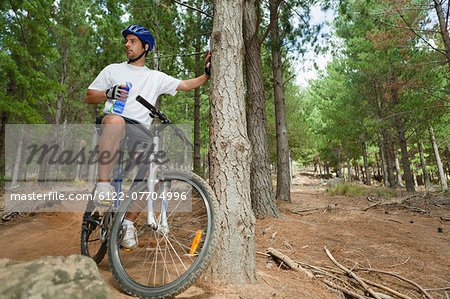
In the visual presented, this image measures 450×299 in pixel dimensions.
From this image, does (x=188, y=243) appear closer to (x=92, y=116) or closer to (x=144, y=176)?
(x=144, y=176)

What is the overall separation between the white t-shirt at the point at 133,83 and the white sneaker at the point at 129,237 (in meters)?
1.08

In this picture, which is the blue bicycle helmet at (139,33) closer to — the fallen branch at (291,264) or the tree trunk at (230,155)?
the tree trunk at (230,155)

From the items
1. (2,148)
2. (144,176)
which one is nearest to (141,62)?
(144,176)

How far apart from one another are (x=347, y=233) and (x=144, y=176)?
3700 millimetres

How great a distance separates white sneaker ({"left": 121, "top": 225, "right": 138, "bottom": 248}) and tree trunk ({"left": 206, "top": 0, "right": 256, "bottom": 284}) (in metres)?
0.76

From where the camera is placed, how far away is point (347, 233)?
162 inches

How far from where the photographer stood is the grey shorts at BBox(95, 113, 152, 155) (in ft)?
7.87

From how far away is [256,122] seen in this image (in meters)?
5.33

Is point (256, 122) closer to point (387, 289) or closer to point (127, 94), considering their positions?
point (127, 94)

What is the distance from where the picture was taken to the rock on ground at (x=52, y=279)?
108 cm

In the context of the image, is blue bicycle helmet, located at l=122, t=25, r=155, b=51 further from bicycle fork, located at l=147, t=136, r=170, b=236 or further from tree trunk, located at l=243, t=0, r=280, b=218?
tree trunk, located at l=243, t=0, r=280, b=218

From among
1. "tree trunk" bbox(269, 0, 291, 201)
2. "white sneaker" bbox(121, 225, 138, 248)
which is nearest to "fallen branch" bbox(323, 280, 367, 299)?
"white sneaker" bbox(121, 225, 138, 248)

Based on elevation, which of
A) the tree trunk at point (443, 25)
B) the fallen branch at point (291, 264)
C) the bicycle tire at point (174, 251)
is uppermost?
the tree trunk at point (443, 25)

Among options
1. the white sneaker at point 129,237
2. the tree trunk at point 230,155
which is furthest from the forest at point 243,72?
the white sneaker at point 129,237
